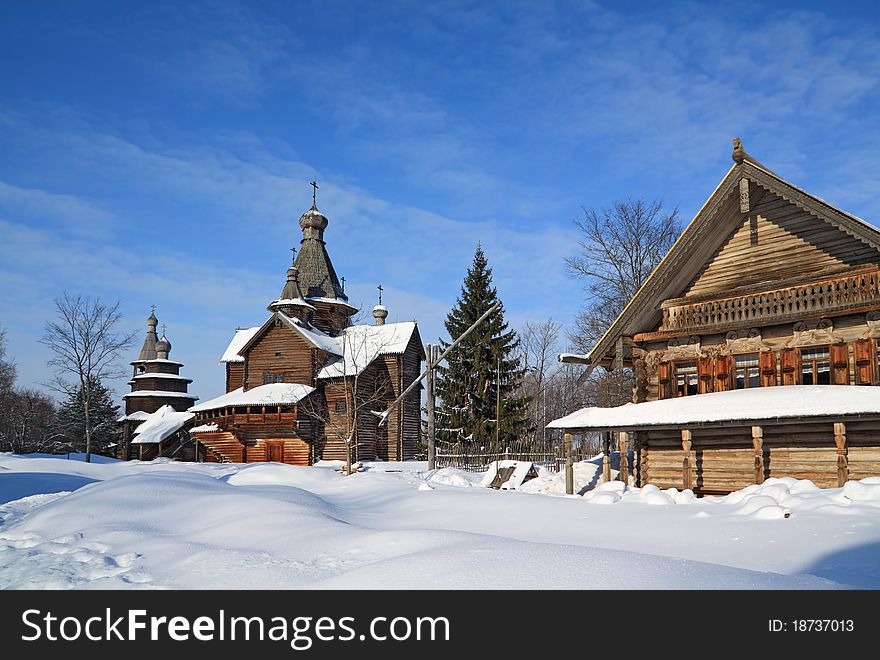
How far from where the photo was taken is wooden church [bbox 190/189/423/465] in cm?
4091

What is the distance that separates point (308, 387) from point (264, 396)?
2.71 m

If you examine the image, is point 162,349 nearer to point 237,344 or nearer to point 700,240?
point 237,344

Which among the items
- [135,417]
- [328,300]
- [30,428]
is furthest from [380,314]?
[30,428]

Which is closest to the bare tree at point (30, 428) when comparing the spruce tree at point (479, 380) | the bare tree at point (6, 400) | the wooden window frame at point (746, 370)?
the bare tree at point (6, 400)

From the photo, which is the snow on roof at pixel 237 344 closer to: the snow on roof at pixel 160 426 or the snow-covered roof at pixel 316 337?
the snow-covered roof at pixel 316 337

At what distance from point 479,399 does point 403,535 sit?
31744 mm

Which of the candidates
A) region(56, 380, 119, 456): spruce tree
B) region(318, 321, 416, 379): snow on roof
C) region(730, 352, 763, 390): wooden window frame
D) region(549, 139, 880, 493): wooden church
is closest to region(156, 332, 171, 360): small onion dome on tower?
region(56, 380, 119, 456): spruce tree

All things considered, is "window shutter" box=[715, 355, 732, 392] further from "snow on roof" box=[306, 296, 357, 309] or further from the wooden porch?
"snow on roof" box=[306, 296, 357, 309]

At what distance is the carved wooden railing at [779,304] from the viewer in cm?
1681

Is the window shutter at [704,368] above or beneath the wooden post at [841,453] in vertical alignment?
above

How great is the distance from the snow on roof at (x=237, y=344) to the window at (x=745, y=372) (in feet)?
110

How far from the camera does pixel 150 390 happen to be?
62219 millimetres
